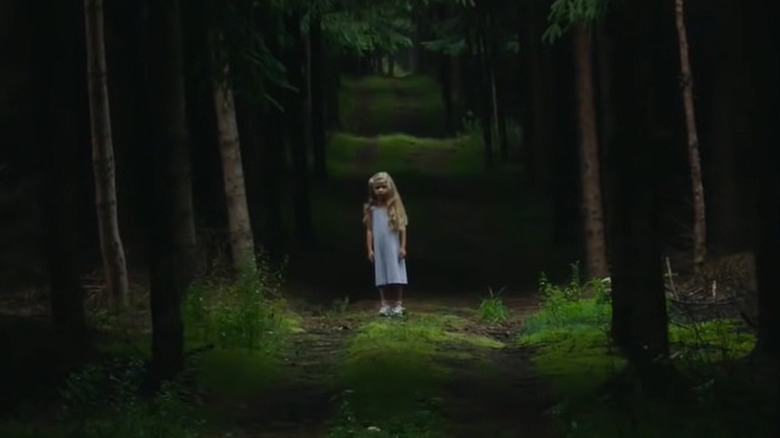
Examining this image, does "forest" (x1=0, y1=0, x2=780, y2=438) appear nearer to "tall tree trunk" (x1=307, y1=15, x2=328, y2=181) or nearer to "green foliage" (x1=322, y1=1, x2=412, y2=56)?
"green foliage" (x1=322, y1=1, x2=412, y2=56)

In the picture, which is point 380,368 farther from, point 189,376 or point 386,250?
point 386,250

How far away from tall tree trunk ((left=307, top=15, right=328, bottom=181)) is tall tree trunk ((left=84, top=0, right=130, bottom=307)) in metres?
11.6

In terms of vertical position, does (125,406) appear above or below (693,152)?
below

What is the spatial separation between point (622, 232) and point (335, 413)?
2.68m

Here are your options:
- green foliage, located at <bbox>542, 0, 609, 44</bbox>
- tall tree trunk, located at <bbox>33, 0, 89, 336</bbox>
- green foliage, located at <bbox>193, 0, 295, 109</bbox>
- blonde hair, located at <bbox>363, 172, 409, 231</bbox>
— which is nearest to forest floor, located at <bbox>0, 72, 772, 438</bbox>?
tall tree trunk, located at <bbox>33, 0, 89, 336</bbox>

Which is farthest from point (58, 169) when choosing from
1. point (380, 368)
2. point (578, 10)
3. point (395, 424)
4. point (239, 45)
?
point (578, 10)

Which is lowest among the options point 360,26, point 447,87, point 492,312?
point 492,312

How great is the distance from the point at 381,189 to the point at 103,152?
4074 mm

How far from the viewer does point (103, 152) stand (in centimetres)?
1541

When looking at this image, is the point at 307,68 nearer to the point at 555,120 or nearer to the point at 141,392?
the point at 555,120

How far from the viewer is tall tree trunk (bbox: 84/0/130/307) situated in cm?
1506

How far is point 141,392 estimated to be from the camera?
11.5 meters

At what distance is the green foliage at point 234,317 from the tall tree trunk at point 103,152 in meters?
0.92

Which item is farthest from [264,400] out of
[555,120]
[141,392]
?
[555,120]
